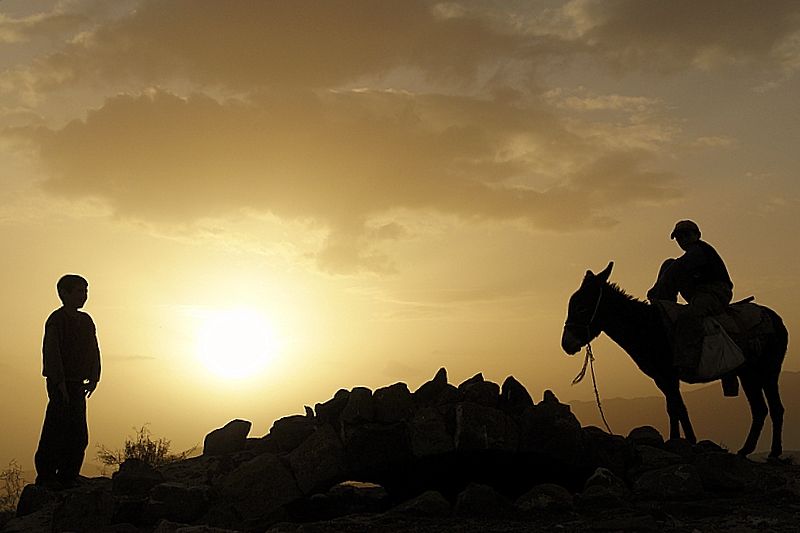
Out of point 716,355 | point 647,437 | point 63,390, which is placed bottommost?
point 647,437

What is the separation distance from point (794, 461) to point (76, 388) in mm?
11546

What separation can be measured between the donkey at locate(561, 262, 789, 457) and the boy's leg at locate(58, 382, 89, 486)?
7.48 metres

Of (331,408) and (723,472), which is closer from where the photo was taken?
(723,472)

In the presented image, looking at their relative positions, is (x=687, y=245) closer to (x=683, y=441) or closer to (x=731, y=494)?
(x=683, y=441)

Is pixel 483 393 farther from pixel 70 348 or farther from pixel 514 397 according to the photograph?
pixel 70 348

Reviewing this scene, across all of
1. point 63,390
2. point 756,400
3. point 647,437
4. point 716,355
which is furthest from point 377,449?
point 756,400

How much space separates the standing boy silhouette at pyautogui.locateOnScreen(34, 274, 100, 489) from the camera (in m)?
11.8

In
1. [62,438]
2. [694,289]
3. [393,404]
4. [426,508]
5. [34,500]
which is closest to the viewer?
[426,508]

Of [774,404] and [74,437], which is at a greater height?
[74,437]

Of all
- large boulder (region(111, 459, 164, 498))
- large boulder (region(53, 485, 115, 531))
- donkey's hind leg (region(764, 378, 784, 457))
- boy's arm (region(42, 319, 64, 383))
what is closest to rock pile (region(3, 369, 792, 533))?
large boulder (region(53, 485, 115, 531))

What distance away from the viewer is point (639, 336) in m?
12.3

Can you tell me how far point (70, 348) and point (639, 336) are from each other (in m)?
8.84

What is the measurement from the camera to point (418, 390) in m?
10.8

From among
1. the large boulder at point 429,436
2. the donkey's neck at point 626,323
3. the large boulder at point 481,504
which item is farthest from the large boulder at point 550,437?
the donkey's neck at point 626,323
